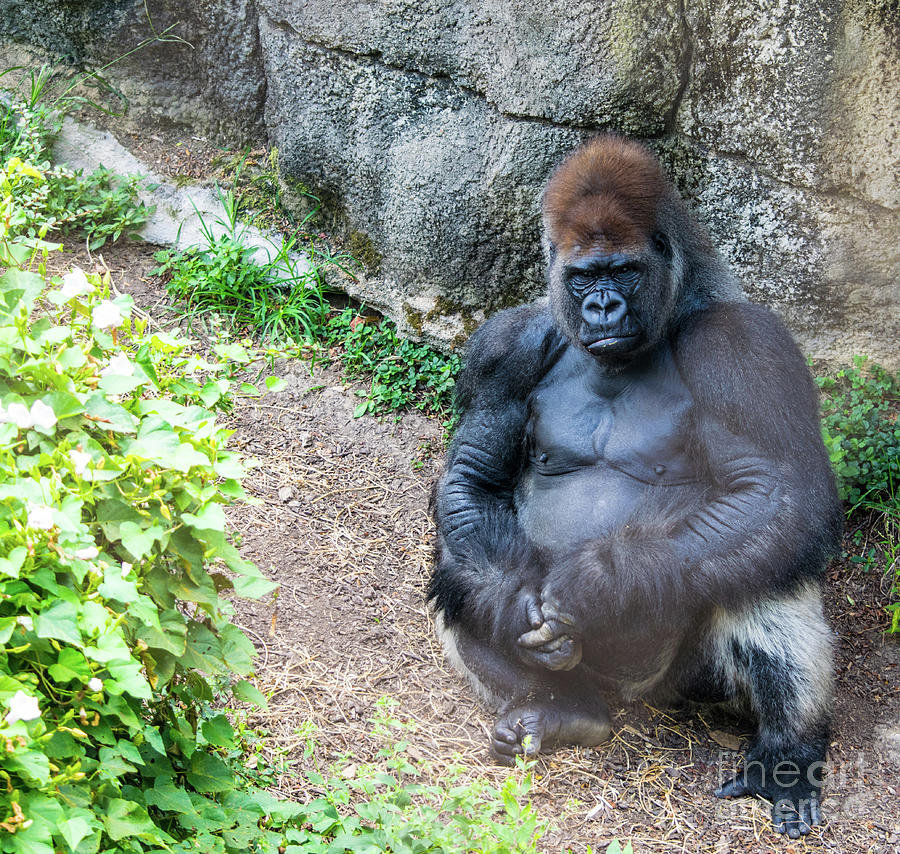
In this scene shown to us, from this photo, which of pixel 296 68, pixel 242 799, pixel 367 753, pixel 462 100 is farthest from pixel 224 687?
pixel 296 68

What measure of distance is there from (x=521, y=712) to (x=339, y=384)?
7.06 ft

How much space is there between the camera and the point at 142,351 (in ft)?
8.50

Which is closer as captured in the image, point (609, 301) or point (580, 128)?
point (609, 301)

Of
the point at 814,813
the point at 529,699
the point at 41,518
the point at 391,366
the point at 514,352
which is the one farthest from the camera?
the point at 391,366

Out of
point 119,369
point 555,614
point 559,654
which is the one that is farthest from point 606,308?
point 119,369

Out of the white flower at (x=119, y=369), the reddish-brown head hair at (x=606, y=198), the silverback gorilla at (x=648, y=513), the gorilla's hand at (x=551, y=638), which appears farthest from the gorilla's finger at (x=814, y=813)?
the white flower at (x=119, y=369)

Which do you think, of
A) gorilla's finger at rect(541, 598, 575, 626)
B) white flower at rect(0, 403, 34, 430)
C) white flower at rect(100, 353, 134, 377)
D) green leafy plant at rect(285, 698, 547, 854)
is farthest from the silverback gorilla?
white flower at rect(0, 403, 34, 430)

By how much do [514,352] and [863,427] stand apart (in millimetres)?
1703

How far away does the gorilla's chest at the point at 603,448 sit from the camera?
3648 millimetres

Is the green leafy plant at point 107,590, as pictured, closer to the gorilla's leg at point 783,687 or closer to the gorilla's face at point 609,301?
the gorilla's face at point 609,301

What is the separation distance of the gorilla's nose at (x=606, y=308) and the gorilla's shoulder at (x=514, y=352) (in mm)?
410

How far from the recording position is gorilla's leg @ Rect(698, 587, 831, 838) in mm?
3512

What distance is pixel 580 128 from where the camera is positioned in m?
4.50

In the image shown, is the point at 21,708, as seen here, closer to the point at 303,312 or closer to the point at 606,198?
the point at 606,198
